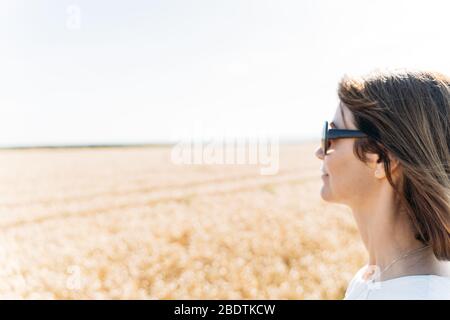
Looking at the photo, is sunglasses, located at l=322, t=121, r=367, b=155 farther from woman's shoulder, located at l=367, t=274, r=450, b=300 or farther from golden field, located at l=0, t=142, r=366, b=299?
golden field, located at l=0, t=142, r=366, b=299

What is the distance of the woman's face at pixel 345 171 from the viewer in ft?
5.28

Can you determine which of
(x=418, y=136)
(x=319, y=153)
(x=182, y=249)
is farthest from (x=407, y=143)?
(x=182, y=249)

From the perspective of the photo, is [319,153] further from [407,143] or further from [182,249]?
[182,249]

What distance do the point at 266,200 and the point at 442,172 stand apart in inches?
322

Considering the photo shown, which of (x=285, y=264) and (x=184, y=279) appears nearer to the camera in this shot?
(x=184, y=279)

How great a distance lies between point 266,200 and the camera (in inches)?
380

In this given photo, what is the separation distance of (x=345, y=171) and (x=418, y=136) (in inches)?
10.7

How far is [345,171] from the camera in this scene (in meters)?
1.64

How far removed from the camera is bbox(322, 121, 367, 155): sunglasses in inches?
62.7

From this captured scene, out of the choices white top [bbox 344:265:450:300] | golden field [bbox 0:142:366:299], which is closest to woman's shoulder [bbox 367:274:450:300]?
white top [bbox 344:265:450:300]

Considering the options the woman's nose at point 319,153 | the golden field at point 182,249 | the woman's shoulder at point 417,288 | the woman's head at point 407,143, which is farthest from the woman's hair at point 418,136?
the golden field at point 182,249

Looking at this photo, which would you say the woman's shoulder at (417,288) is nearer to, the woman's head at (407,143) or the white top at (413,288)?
→ the white top at (413,288)
